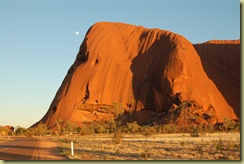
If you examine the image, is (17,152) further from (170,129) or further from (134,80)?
(134,80)

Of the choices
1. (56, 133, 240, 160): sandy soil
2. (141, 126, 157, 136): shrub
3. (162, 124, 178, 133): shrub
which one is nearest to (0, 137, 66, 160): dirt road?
(56, 133, 240, 160): sandy soil

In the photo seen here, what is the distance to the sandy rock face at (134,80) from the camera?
226 feet

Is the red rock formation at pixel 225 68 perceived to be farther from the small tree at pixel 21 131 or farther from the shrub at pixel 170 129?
the small tree at pixel 21 131

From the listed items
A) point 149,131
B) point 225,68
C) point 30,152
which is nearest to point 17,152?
point 30,152

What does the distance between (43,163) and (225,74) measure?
238ft

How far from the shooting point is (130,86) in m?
78.1

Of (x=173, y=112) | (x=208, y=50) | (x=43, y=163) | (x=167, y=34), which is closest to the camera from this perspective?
(x=43, y=163)

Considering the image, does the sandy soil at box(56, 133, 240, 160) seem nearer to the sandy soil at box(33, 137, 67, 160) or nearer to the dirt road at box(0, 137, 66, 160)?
the sandy soil at box(33, 137, 67, 160)

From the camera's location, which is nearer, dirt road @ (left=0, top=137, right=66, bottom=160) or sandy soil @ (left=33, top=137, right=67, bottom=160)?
sandy soil @ (left=33, top=137, right=67, bottom=160)

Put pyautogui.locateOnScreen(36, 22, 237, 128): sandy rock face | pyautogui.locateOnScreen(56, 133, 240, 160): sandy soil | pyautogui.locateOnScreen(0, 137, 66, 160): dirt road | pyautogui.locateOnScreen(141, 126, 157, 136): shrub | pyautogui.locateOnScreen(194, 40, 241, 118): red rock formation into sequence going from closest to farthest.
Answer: pyautogui.locateOnScreen(56, 133, 240, 160): sandy soil < pyautogui.locateOnScreen(0, 137, 66, 160): dirt road < pyautogui.locateOnScreen(141, 126, 157, 136): shrub < pyautogui.locateOnScreen(36, 22, 237, 128): sandy rock face < pyautogui.locateOnScreen(194, 40, 241, 118): red rock formation

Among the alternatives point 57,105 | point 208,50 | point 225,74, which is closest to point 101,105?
point 57,105

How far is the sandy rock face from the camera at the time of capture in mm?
68938

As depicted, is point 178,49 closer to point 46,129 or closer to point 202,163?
point 46,129

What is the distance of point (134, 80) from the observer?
259 feet
